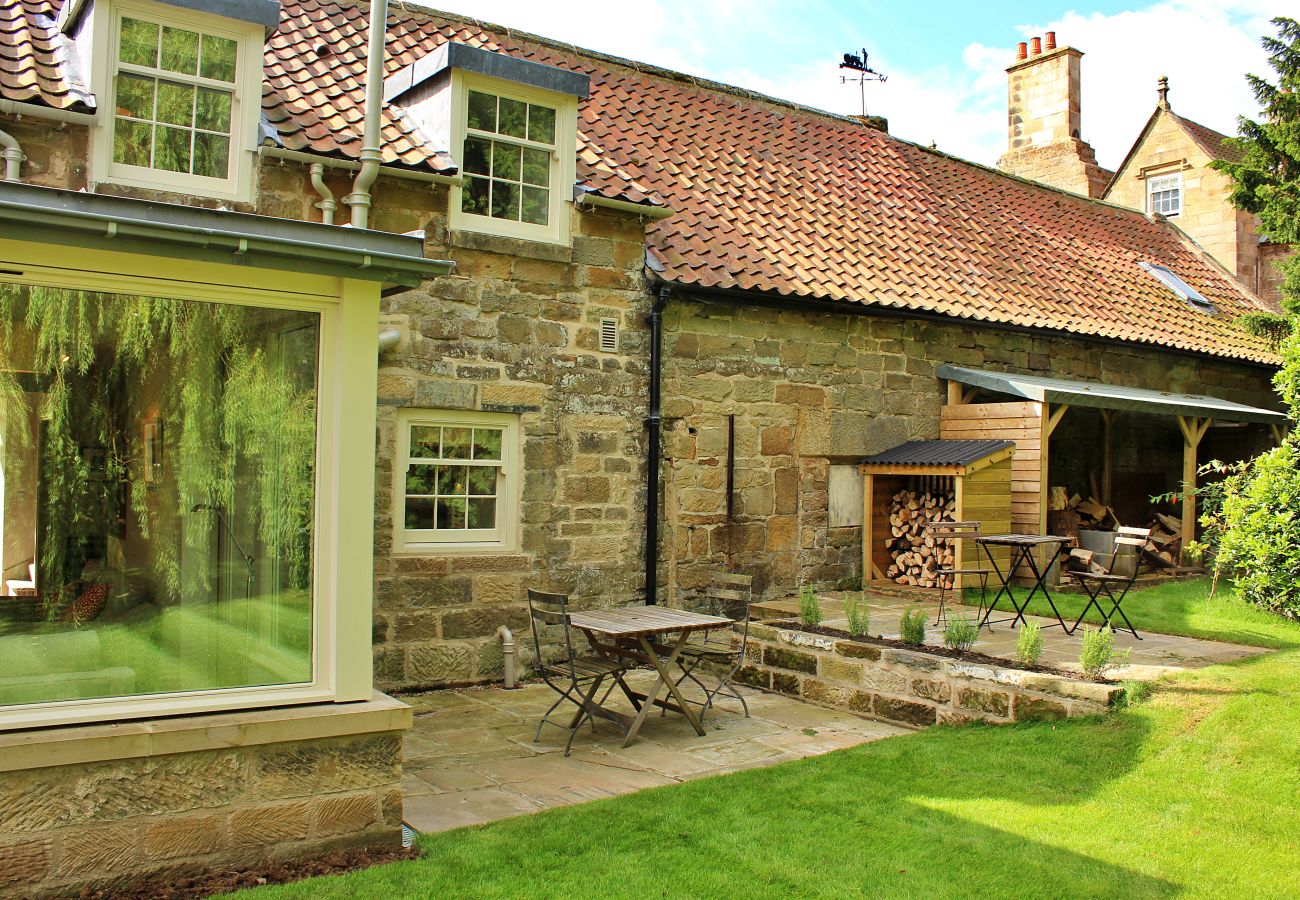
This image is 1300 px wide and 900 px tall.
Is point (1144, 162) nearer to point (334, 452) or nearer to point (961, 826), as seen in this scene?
point (961, 826)

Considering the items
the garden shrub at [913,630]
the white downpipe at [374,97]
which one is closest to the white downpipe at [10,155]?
Answer: the white downpipe at [374,97]

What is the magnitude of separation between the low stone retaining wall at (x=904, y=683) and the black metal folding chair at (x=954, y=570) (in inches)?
50.9

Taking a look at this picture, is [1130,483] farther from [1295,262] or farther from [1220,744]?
[1220,744]

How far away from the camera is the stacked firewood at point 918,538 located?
10859 millimetres

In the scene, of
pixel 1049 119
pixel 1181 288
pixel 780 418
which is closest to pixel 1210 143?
pixel 1049 119

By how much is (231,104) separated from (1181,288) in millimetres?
13883

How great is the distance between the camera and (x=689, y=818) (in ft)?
17.6

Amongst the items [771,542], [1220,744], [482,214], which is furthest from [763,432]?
[1220,744]

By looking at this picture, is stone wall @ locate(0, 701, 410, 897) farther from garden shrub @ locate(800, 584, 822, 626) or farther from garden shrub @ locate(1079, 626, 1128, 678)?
garden shrub @ locate(800, 584, 822, 626)

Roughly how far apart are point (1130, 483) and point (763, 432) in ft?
23.7

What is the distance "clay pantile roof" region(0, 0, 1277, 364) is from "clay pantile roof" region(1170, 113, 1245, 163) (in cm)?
249

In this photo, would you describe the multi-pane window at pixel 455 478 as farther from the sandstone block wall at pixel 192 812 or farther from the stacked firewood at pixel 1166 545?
the stacked firewood at pixel 1166 545

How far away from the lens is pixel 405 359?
8367 millimetres

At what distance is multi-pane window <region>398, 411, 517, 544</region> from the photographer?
852 cm
